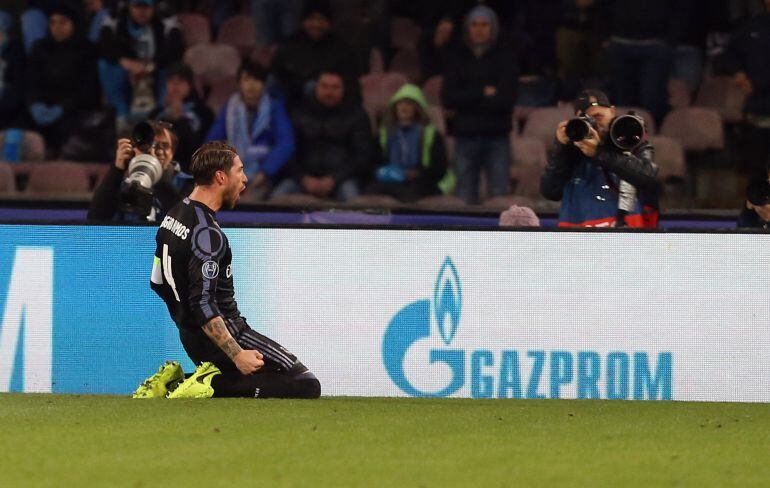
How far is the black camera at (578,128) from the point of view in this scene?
9.41 m

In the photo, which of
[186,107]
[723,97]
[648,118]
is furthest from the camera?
[723,97]

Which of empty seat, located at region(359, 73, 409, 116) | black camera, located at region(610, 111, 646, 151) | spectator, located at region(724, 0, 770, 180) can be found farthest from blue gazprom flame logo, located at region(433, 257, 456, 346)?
empty seat, located at region(359, 73, 409, 116)

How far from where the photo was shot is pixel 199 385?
8812mm

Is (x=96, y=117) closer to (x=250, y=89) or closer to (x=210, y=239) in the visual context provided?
(x=250, y=89)

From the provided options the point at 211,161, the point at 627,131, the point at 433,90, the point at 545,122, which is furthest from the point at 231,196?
the point at 433,90

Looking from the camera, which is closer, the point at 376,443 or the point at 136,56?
the point at 376,443

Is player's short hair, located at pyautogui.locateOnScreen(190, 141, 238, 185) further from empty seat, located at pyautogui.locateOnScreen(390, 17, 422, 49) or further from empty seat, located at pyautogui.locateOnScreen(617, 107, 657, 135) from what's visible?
empty seat, located at pyautogui.locateOnScreen(390, 17, 422, 49)

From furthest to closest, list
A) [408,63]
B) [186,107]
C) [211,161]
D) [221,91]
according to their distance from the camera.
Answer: [408,63], [221,91], [186,107], [211,161]

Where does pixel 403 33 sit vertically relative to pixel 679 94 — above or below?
above

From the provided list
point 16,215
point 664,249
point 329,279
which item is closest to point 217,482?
point 329,279

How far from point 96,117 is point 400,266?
6.05 meters

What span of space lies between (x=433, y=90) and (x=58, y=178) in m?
3.66

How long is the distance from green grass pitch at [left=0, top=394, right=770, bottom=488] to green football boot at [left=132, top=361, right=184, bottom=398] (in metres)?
0.14

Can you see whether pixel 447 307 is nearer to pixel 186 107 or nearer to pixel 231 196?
pixel 231 196
